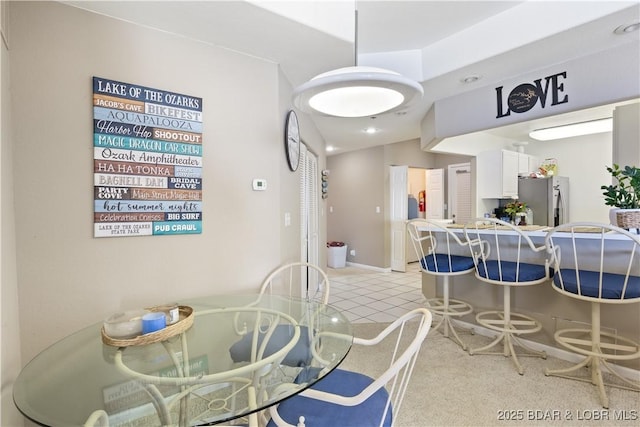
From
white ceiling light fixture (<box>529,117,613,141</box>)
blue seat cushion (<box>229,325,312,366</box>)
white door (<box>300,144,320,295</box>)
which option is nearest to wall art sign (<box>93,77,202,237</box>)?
blue seat cushion (<box>229,325,312,366</box>)

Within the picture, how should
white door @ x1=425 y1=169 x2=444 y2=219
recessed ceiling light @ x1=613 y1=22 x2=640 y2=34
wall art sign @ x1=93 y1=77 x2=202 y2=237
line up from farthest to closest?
white door @ x1=425 y1=169 x2=444 y2=219 < recessed ceiling light @ x1=613 y1=22 x2=640 y2=34 < wall art sign @ x1=93 y1=77 x2=202 y2=237

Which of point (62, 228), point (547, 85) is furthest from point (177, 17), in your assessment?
point (547, 85)

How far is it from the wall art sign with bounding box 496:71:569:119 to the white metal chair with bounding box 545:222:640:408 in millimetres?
1118

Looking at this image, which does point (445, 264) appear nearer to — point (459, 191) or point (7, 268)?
point (7, 268)

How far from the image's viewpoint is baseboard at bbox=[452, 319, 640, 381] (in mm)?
2006

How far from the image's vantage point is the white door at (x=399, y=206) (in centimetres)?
536

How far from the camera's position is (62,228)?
153 cm

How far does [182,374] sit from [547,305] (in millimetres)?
2810

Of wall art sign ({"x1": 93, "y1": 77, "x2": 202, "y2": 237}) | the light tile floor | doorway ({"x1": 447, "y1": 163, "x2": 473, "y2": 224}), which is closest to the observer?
wall art sign ({"x1": 93, "y1": 77, "x2": 202, "y2": 237})

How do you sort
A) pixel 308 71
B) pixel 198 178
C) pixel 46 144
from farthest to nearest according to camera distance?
1. pixel 308 71
2. pixel 198 178
3. pixel 46 144

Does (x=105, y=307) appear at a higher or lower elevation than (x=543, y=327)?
higher

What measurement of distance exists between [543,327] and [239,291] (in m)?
2.55

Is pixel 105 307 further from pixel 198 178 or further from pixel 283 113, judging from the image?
pixel 283 113

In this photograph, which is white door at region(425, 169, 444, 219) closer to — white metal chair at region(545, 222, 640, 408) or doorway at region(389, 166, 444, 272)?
doorway at region(389, 166, 444, 272)
